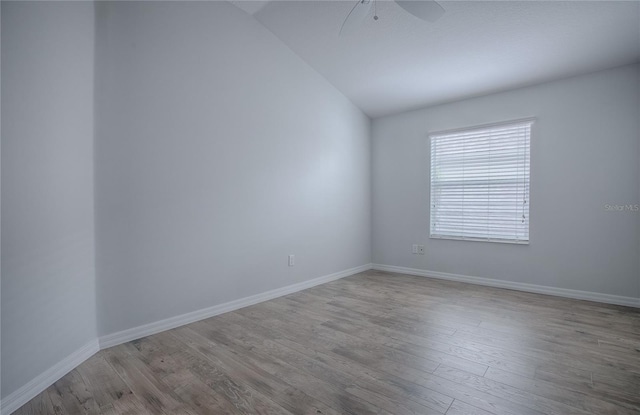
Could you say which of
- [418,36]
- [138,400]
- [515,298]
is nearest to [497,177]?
[515,298]

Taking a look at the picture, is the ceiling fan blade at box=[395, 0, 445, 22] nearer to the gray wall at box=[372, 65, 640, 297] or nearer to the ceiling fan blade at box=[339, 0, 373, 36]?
the ceiling fan blade at box=[339, 0, 373, 36]

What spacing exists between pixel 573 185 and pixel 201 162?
388 cm

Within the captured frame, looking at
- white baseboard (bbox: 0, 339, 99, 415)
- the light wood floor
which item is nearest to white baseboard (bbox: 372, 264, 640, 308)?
the light wood floor

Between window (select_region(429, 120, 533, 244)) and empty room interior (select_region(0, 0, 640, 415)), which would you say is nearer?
empty room interior (select_region(0, 0, 640, 415))

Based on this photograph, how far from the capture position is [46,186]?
1.74 m

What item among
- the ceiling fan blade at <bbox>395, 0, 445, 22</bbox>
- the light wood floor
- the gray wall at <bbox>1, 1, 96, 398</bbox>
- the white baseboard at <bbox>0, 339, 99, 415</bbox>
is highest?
the ceiling fan blade at <bbox>395, 0, 445, 22</bbox>

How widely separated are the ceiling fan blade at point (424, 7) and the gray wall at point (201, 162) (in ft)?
5.80

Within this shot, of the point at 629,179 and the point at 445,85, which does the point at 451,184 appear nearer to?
the point at 445,85

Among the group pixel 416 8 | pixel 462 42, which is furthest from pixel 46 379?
pixel 462 42

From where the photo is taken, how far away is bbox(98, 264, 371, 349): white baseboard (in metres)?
2.21

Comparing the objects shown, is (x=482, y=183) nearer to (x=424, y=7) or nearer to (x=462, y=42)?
(x=462, y=42)

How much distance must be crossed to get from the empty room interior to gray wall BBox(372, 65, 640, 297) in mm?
23

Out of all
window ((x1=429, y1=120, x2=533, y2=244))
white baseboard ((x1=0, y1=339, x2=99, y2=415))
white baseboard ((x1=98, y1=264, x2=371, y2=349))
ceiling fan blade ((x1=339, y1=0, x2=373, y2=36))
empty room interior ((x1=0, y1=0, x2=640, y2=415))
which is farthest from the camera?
window ((x1=429, y1=120, x2=533, y2=244))

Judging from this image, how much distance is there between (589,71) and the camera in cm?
319
